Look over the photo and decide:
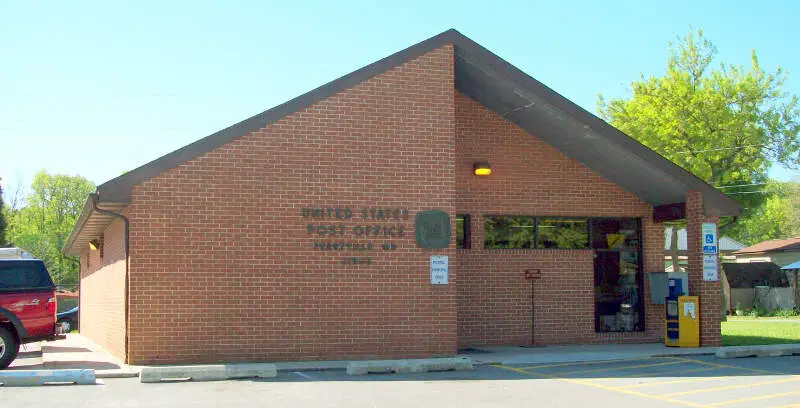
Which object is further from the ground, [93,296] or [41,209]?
[41,209]

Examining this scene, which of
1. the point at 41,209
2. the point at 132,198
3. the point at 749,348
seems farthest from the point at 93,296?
the point at 41,209

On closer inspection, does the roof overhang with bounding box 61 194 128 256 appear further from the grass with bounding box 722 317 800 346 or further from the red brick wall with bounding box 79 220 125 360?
the grass with bounding box 722 317 800 346

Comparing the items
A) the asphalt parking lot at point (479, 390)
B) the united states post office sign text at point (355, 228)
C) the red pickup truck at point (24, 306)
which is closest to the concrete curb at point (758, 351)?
the asphalt parking lot at point (479, 390)

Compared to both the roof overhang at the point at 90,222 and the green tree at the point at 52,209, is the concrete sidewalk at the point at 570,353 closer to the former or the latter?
the roof overhang at the point at 90,222

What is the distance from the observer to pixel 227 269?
1510 centimetres

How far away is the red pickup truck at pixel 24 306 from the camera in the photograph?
14.9 m

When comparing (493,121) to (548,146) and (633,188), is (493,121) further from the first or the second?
(633,188)

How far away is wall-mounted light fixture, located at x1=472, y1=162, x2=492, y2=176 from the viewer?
18547 millimetres

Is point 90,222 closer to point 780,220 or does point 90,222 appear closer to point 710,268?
point 710,268

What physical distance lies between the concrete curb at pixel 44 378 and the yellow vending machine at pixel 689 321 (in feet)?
39.6

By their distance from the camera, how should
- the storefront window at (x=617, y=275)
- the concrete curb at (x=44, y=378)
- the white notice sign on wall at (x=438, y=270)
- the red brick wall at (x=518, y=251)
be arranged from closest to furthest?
the concrete curb at (x=44, y=378)
the white notice sign on wall at (x=438, y=270)
the red brick wall at (x=518, y=251)
the storefront window at (x=617, y=275)

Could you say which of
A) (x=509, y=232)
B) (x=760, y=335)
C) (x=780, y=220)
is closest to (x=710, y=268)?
(x=509, y=232)

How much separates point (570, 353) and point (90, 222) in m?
10.6

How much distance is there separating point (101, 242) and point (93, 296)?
328 cm
